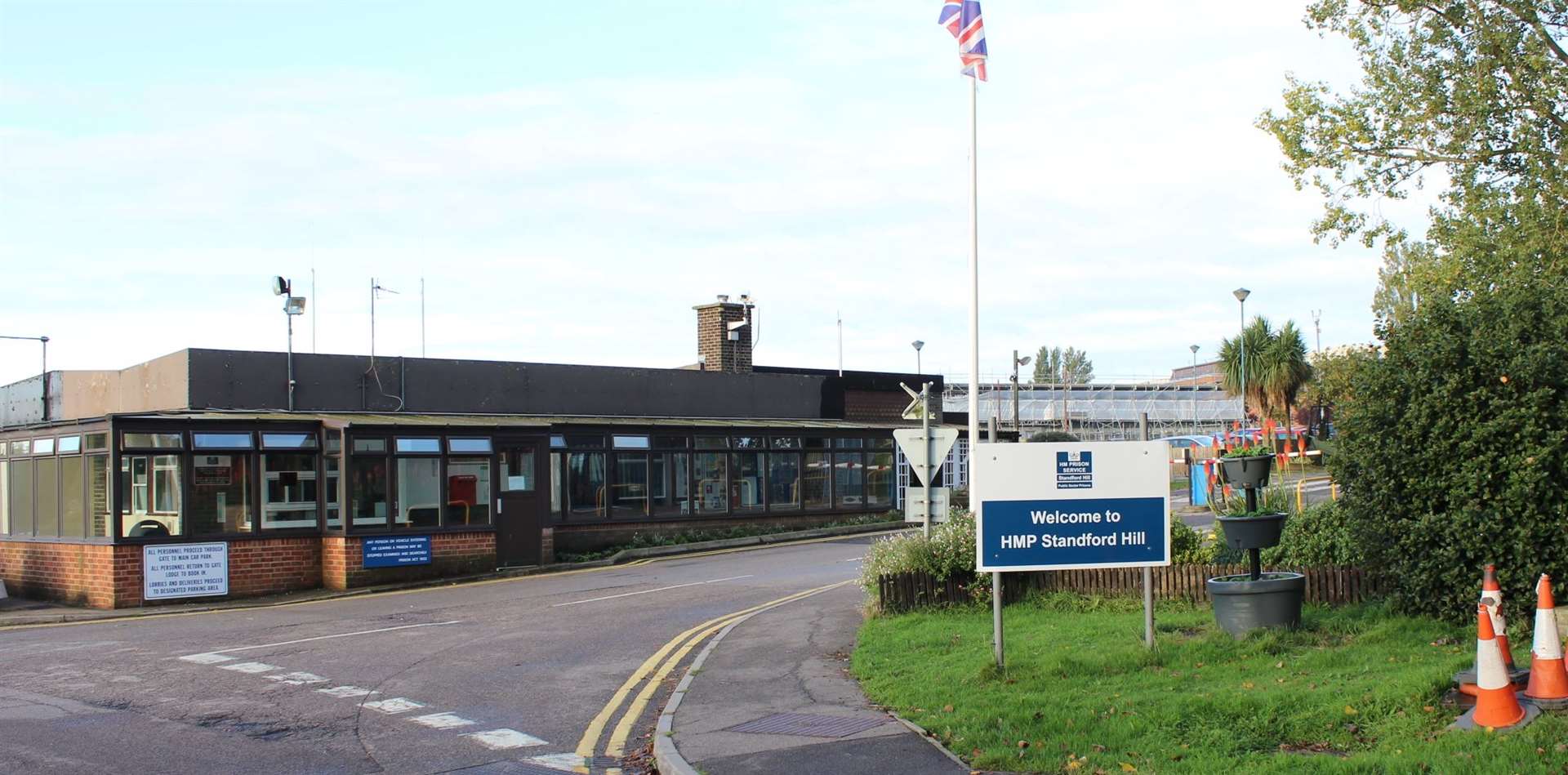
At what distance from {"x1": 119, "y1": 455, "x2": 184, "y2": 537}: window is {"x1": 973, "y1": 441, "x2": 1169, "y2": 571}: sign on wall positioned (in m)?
15.3

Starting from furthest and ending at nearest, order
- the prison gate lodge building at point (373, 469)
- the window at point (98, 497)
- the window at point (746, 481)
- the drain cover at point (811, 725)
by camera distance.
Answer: the window at point (746, 481), the prison gate lodge building at point (373, 469), the window at point (98, 497), the drain cover at point (811, 725)

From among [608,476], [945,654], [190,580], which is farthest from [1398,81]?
[190,580]

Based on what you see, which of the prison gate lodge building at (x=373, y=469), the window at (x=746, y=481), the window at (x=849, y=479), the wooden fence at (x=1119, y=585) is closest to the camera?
the wooden fence at (x=1119, y=585)

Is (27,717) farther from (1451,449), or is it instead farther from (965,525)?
(1451,449)

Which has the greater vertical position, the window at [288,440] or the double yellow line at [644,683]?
the window at [288,440]

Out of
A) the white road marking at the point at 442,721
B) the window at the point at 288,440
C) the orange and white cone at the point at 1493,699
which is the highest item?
the window at the point at 288,440

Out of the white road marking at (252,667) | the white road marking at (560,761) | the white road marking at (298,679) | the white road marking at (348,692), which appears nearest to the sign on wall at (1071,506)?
the white road marking at (560,761)

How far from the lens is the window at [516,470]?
82.7 ft

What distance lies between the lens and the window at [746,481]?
106ft

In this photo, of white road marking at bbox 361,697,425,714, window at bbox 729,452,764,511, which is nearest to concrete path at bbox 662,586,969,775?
white road marking at bbox 361,697,425,714

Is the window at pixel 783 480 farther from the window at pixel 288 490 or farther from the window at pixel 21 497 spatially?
the window at pixel 21 497

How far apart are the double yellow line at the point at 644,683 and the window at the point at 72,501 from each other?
37.6 ft

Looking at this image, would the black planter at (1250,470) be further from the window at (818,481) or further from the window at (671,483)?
the window at (818,481)

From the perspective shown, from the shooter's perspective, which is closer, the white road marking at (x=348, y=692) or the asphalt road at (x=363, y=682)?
the asphalt road at (x=363, y=682)
